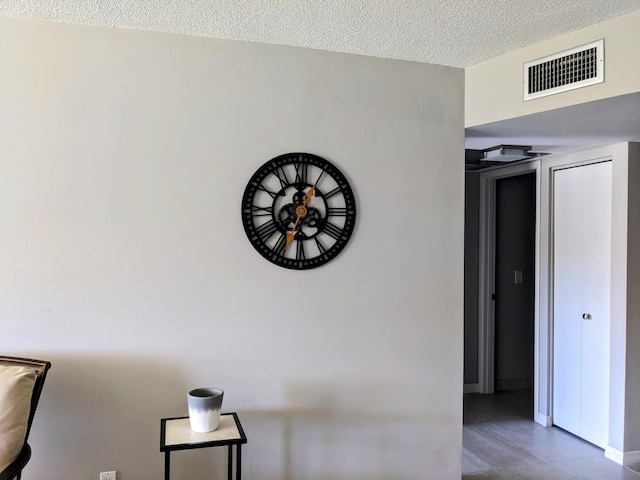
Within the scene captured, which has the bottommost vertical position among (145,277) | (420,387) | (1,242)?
(420,387)

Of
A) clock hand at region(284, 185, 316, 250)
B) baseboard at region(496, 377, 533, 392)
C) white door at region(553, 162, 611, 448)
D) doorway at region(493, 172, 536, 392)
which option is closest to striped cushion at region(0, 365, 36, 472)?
clock hand at region(284, 185, 316, 250)

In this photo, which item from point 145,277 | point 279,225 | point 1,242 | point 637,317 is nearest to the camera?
point 1,242

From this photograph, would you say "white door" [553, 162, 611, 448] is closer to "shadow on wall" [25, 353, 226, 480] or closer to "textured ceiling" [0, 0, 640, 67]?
"textured ceiling" [0, 0, 640, 67]

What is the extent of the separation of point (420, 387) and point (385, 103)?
1.54 m

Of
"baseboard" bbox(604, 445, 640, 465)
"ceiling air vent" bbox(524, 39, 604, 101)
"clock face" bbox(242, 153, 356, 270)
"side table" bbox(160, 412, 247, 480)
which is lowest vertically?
"baseboard" bbox(604, 445, 640, 465)

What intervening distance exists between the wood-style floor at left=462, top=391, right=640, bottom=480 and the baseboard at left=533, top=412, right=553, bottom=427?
0.13 ft

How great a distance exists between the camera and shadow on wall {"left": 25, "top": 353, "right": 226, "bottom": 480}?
2.28m

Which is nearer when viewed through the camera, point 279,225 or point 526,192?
point 279,225

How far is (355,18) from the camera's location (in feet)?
7.42

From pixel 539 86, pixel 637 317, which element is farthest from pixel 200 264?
pixel 637 317

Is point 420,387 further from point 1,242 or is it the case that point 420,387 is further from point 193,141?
point 1,242

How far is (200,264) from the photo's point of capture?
2457 millimetres

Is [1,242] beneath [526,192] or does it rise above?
beneath

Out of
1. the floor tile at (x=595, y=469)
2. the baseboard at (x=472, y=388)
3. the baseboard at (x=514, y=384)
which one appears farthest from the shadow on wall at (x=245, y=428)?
the baseboard at (x=514, y=384)
